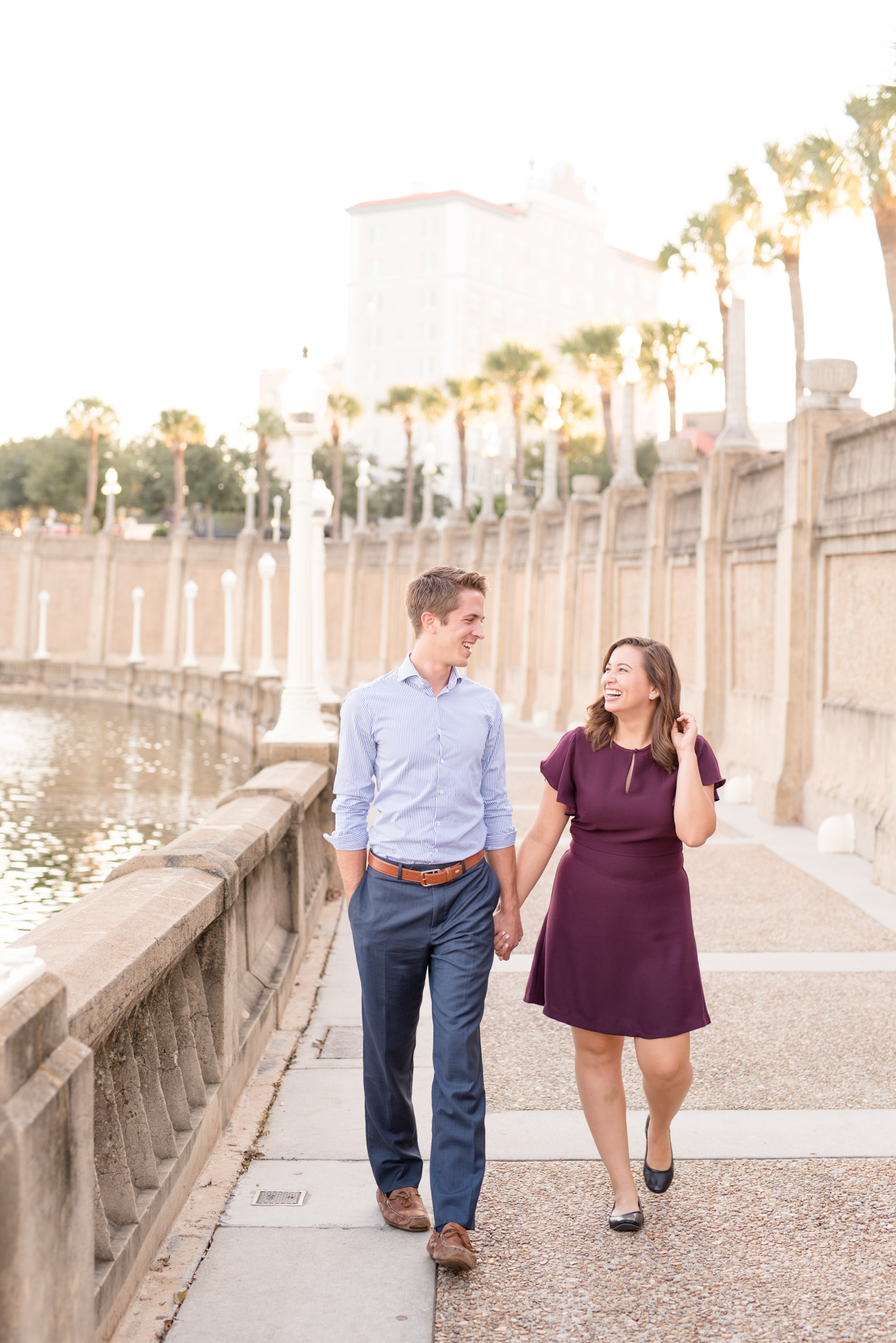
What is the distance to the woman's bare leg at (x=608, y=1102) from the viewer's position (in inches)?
158

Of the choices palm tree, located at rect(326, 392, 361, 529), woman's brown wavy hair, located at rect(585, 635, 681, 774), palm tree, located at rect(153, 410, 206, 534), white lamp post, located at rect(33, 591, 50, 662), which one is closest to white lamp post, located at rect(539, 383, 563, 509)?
woman's brown wavy hair, located at rect(585, 635, 681, 774)

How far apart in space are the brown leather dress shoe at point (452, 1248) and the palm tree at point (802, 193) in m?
24.8

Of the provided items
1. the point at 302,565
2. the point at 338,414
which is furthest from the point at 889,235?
the point at 338,414

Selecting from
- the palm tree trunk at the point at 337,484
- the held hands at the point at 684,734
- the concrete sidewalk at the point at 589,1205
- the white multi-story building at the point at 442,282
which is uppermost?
the white multi-story building at the point at 442,282

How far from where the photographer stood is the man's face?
3.89 metres

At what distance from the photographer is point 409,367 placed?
127m

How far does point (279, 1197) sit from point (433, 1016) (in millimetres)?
988

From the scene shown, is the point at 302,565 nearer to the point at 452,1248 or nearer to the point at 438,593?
the point at 438,593

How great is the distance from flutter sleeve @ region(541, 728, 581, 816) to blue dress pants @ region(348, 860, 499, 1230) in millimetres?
342

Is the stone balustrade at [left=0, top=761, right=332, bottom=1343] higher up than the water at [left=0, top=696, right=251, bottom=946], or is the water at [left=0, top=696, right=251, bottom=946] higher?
the stone balustrade at [left=0, top=761, right=332, bottom=1343]

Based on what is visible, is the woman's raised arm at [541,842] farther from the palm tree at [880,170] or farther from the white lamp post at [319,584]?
the palm tree at [880,170]

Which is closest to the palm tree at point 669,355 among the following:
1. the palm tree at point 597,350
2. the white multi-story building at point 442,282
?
the palm tree at point 597,350

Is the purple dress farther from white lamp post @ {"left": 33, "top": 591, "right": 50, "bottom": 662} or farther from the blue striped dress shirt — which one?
white lamp post @ {"left": 33, "top": 591, "right": 50, "bottom": 662}

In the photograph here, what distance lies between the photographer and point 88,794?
18859 mm
